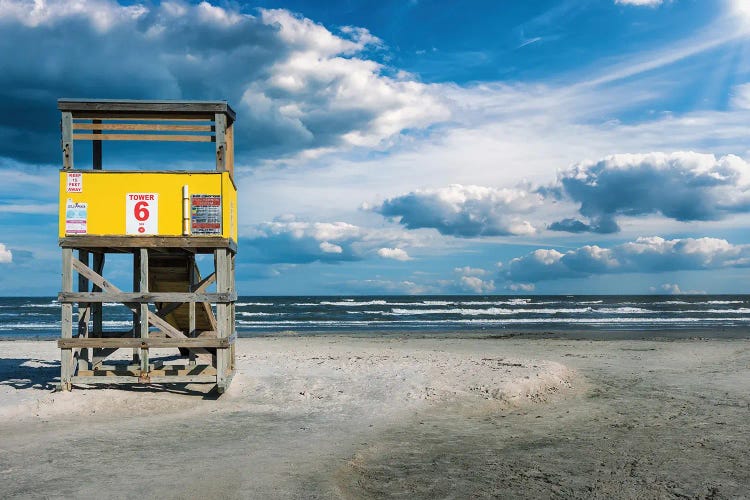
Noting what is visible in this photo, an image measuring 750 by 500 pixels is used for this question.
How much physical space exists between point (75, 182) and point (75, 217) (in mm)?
707

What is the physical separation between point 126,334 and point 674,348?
20454 millimetres

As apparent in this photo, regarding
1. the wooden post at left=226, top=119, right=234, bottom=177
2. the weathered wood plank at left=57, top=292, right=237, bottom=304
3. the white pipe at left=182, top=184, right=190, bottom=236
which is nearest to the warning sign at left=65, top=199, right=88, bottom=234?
the weathered wood plank at left=57, top=292, right=237, bottom=304

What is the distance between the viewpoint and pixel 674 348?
24016 millimetres

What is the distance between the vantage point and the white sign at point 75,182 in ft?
39.4

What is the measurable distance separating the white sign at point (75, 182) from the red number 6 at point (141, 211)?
116 cm

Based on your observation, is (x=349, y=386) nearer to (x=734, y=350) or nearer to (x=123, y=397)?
(x=123, y=397)

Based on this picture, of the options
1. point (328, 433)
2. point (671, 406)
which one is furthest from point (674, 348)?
point (328, 433)

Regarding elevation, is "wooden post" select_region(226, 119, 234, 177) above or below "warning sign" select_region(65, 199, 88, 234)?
above

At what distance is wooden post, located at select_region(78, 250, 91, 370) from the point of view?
1266 cm

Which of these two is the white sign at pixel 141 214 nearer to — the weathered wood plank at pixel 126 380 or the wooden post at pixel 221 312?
the wooden post at pixel 221 312

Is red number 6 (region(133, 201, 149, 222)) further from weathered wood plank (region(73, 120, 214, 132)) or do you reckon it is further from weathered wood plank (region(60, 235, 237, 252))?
weathered wood plank (region(73, 120, 214, 132))

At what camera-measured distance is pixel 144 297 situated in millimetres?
12023

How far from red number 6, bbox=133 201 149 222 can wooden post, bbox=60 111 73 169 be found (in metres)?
1.63

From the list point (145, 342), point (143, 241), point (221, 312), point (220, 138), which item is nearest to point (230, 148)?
point (220, 138)
